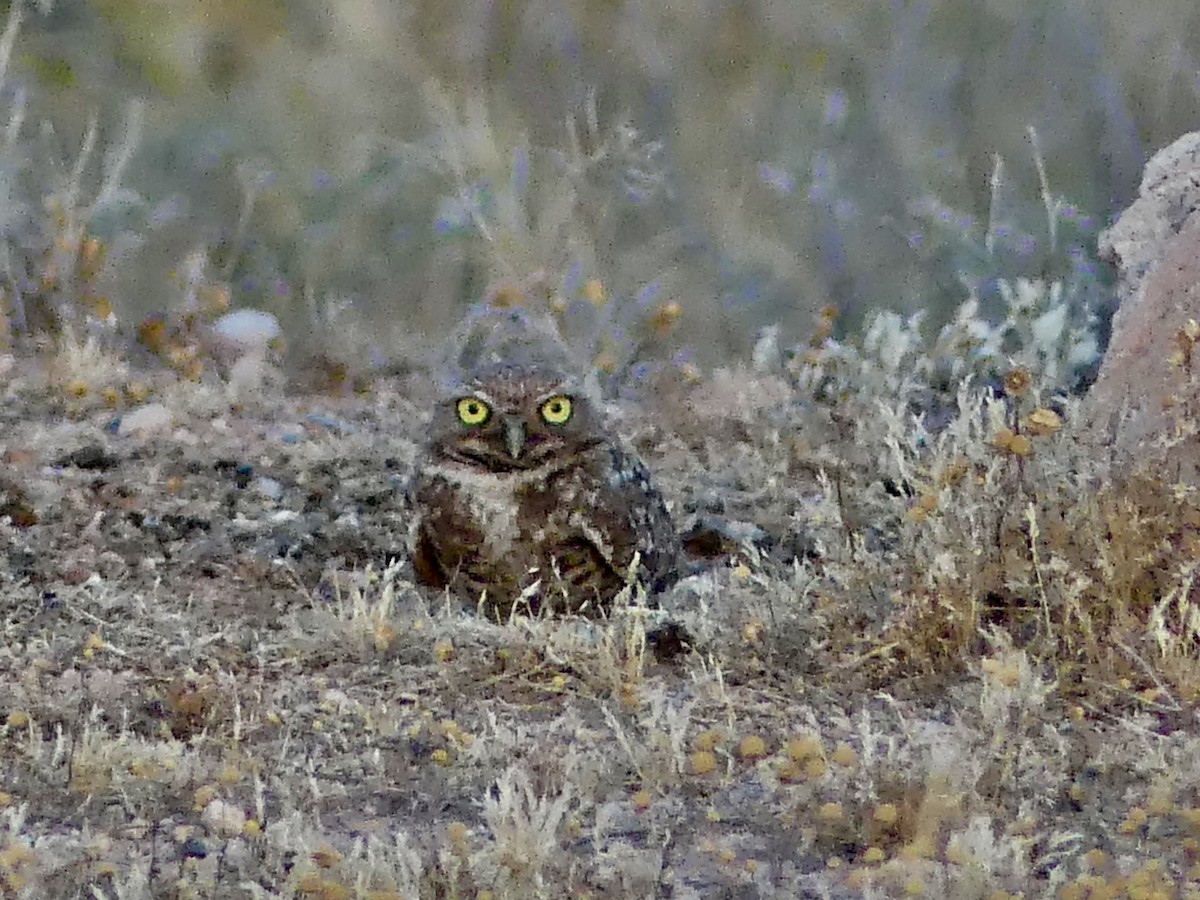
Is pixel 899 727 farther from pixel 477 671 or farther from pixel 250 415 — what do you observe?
pixel 250 415

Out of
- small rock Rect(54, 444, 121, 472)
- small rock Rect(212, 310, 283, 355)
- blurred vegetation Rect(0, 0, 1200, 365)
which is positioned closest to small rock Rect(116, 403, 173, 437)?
small rock Rect(54, 444, 121, 472)

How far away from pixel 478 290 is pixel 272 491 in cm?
261

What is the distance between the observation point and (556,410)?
4.39 metres

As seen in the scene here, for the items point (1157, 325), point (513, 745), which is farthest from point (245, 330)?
point (513, 745)

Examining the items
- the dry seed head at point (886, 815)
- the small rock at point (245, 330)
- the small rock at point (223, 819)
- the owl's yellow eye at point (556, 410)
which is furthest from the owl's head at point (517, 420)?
the small rock at point (245, 330)

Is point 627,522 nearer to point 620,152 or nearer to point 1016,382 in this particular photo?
point 1016,382

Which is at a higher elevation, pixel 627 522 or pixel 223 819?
pixel 627 522

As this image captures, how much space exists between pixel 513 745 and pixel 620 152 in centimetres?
476

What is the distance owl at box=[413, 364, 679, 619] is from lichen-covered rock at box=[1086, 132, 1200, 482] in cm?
135

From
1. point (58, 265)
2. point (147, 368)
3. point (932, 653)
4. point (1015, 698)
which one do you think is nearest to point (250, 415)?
point (147, 368)

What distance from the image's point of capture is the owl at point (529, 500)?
4.37 meters

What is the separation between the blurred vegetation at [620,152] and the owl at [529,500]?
7.28 feet

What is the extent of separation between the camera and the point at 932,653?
3.65 meters

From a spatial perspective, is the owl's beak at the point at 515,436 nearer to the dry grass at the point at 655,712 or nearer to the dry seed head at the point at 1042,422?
the dry grass at the point at 655,712
